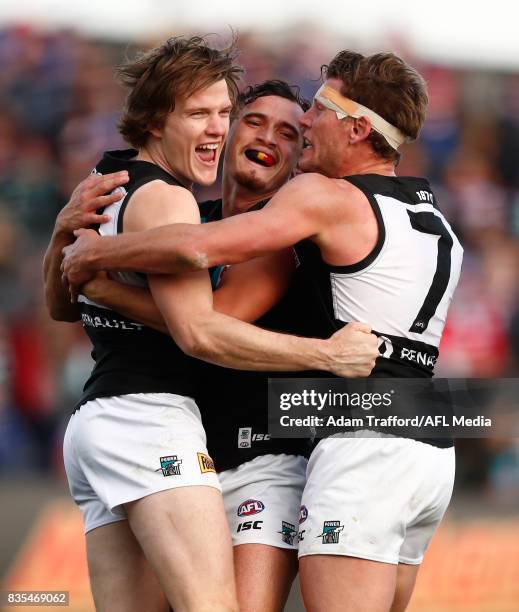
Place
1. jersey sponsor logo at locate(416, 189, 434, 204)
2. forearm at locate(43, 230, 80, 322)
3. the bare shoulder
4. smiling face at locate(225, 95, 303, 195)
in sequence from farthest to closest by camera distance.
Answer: smiling face at locate(225, 95, 303, 195), forearm at locate(43, 230, 80, 322), jersey sponsor logo at locate(416, 189, 434, 204), the bare shoulder

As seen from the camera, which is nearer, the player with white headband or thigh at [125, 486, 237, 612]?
thigh at [125, 486, 237, 612]

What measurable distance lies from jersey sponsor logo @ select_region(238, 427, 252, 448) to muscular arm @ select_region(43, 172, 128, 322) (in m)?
0.95

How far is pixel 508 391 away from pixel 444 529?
1.20 metres

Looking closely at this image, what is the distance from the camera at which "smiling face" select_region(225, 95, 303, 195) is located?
5.23 metres

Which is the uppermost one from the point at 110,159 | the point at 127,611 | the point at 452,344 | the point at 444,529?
the point at 110,159

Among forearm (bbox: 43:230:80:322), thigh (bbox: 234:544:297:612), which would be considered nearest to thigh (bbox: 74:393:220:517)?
thigh (bbox: 234:544:297:612)

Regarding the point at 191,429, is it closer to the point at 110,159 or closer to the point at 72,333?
the point at 110,159

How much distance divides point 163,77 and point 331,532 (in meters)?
1.95

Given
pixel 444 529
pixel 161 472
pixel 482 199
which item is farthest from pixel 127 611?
pixel 482 199

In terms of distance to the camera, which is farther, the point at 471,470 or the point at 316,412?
the point at 471,470

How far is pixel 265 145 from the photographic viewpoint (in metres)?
5.24

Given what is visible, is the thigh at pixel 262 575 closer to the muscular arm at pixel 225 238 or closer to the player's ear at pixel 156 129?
the muscular arm at pixel 225 238

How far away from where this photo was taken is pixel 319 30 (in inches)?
460

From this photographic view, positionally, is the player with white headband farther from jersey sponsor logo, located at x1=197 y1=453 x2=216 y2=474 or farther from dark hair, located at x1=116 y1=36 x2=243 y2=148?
dark hair, located at x1=116 y1=36 x2=243 y2=148
